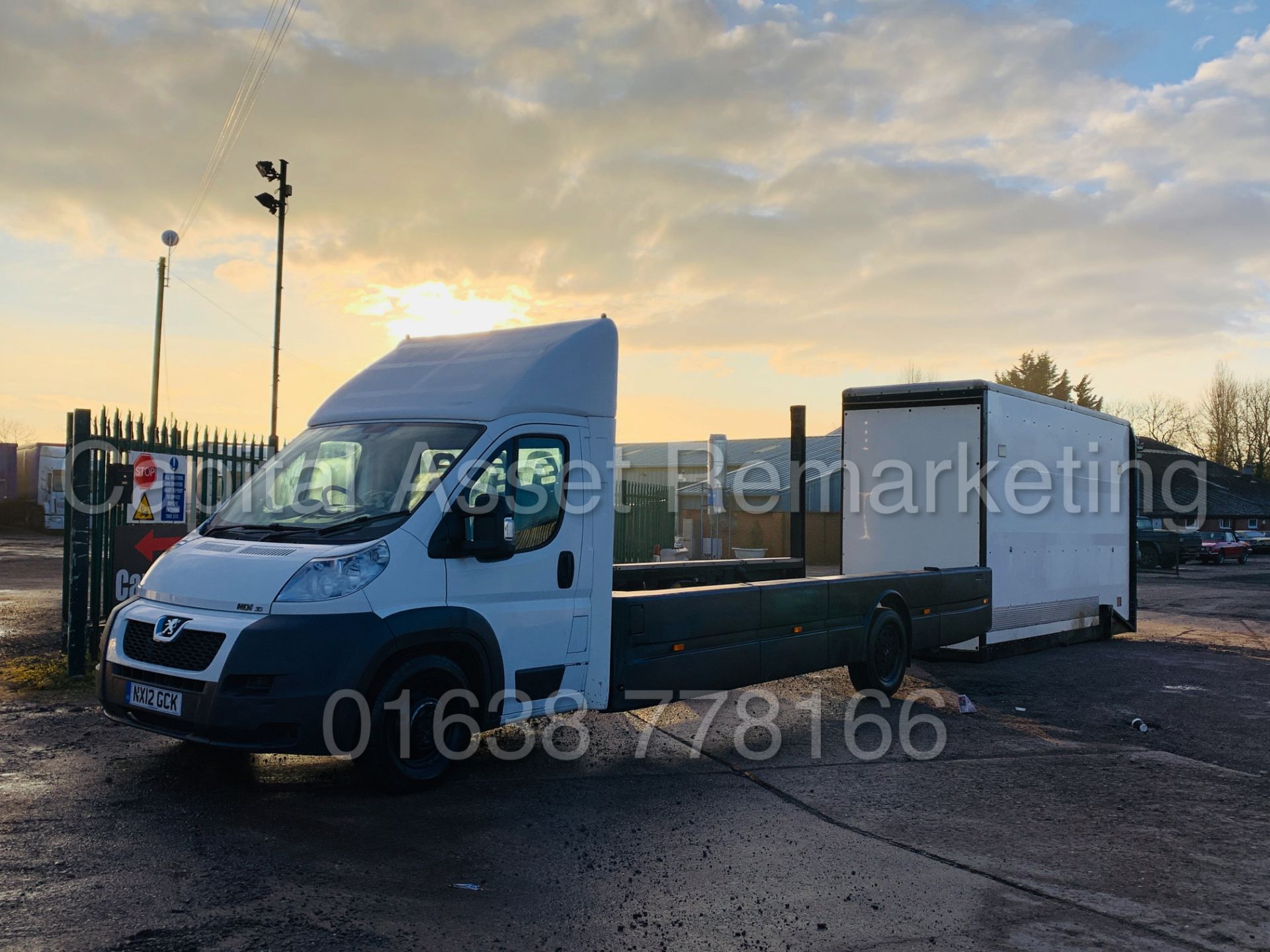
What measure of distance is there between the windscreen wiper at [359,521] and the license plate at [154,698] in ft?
3.80

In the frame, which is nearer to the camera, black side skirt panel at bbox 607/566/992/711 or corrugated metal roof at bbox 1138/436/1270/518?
black side skirt panel at bbox 607/566/992/711

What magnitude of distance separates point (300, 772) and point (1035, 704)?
21.9ft

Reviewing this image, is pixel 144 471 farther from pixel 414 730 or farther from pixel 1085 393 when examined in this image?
pixel 1085 393

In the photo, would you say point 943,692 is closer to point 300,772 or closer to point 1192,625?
point 300,772

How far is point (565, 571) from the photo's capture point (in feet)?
21.8

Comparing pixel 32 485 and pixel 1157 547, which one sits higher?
pixel 32 485

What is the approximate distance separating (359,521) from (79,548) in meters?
5.16

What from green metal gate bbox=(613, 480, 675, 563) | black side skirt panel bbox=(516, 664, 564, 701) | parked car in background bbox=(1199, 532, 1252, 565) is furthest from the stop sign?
parked car in background bbox=(1199, 532, 1252, 565)

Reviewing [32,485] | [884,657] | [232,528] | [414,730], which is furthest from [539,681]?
[32,485]

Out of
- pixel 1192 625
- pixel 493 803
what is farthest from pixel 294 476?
pixel 1192 625

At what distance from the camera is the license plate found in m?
5.48

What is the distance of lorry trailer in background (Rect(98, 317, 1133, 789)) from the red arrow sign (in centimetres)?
393

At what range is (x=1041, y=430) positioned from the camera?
12.9 m

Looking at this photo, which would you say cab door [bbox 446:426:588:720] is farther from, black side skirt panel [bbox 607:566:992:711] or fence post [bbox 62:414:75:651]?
fence post [bbox 62:414:75:651]
